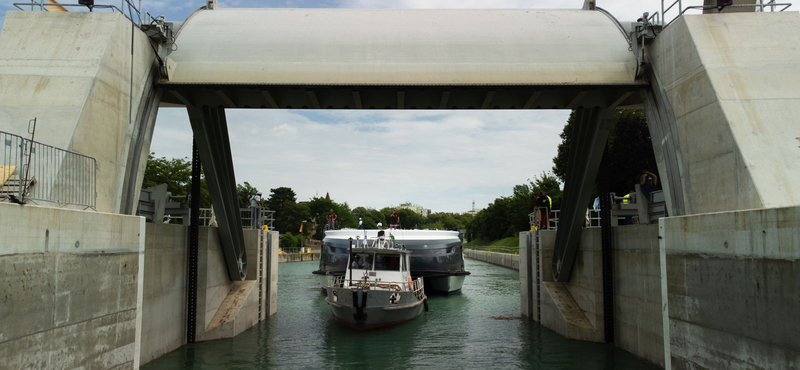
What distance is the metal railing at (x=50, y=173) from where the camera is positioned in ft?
31.5

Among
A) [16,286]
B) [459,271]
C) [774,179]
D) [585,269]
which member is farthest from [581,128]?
[459,271]

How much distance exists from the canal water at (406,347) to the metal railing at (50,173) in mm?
6891

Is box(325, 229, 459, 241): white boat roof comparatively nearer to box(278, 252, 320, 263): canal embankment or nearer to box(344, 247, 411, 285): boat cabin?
box(344, 247, 411, 285): boat cabin

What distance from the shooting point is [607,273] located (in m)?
18.5

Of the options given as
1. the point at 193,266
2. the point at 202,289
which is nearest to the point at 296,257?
the point at 202,289

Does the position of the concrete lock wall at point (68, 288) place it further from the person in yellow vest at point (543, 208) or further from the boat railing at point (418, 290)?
the person in yellow vest at point (543, 208)

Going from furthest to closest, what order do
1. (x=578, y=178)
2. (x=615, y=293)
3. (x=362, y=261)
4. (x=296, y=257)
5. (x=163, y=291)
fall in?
1. (x=296, y=257)
2. (x=362, y=261)
3. (x=578, y=178)
4. (x=615, y=293)
5. (x=163, y=291)

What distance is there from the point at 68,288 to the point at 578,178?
15753 mm

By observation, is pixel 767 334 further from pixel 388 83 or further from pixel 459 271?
pixel 459 271

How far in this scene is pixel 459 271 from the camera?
38.2 meters

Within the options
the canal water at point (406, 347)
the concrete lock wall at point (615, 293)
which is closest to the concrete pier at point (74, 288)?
the canal water at point (406, 347)

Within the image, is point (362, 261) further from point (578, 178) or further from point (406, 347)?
point (578, 178)

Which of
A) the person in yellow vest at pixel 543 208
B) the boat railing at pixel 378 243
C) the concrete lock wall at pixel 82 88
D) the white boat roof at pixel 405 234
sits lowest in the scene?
the boat railing at pixel 378 243

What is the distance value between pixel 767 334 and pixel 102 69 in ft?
42.7
